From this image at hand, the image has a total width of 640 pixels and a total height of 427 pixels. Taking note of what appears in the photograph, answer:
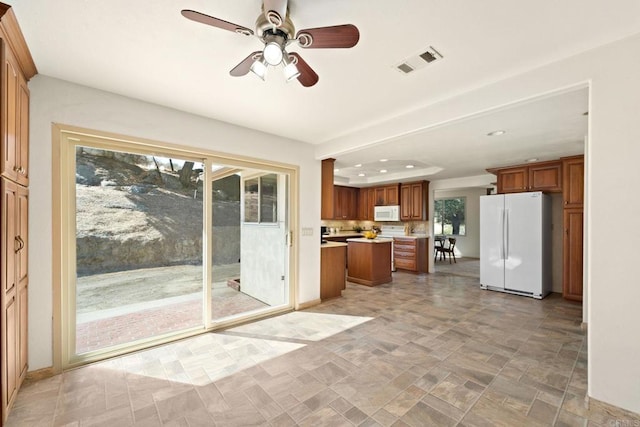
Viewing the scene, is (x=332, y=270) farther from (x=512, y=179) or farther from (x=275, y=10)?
(x=512, y=179)

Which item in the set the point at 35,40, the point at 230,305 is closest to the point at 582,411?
the point at 230,305

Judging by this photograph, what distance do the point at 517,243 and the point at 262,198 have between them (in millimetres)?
4487

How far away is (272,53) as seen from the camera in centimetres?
146

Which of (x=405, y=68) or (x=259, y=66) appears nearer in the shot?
(x=259, y=66)

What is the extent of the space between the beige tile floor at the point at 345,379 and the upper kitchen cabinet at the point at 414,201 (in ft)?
11.8

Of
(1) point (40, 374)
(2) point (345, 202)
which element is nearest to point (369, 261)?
(2) point (345, 202)

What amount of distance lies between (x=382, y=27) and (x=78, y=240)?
3107 mm

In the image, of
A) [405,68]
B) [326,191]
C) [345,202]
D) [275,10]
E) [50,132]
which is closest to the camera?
[275,10]

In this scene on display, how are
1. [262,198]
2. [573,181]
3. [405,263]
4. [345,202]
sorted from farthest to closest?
[345,202]
[405,263]
[573,181]
[262,198]

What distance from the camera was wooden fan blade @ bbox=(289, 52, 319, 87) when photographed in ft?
5.30

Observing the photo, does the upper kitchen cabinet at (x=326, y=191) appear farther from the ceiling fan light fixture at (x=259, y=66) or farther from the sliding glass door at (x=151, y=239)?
the ceiling fan light fixture at (x=259, y=66)

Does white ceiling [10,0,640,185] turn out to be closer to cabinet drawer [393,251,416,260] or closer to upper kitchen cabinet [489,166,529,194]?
upper kitchen cabinet [489,166,529,194]

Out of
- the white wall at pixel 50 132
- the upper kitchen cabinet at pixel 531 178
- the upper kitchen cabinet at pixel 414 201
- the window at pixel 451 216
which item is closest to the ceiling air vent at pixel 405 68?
the white wall at pixel 50 132

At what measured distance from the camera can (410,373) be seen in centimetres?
226
